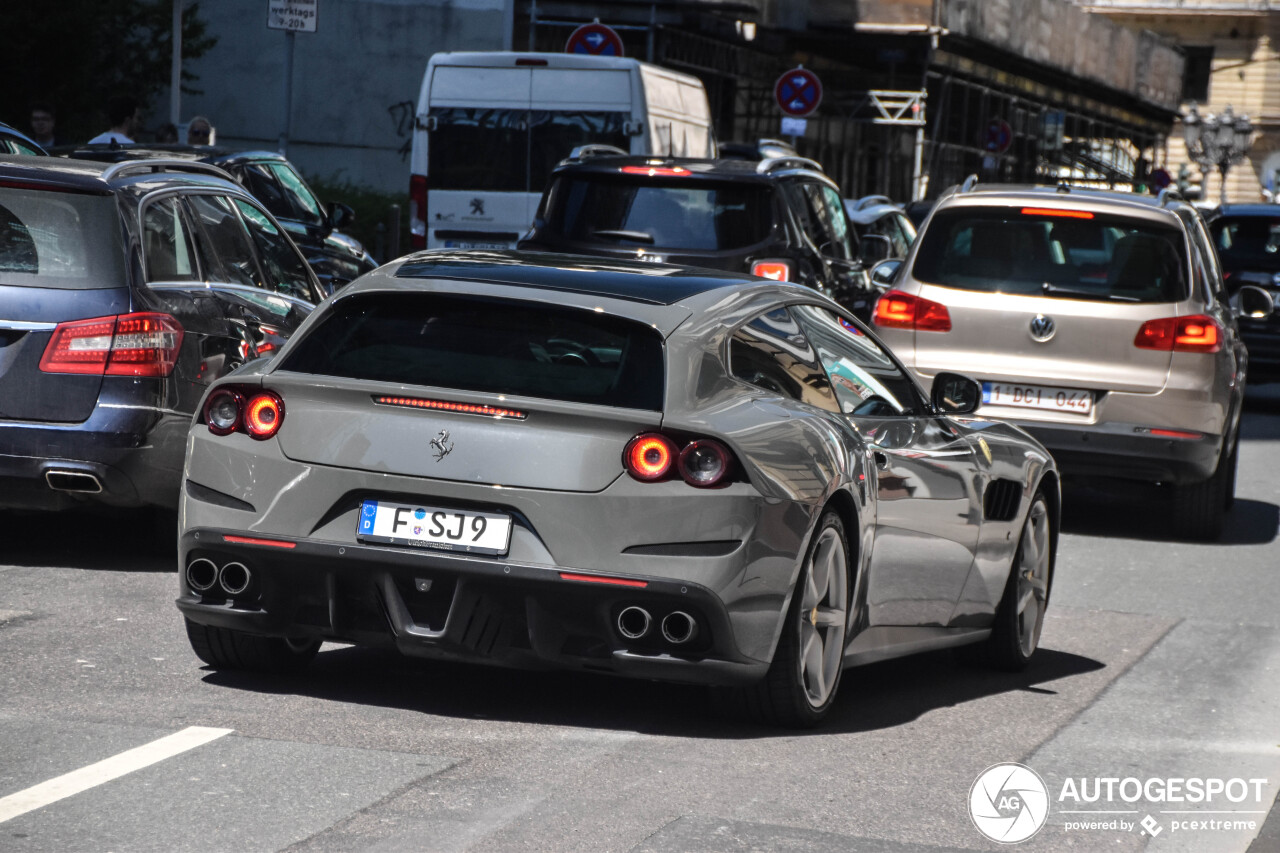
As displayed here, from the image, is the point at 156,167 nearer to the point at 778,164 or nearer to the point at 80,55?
the point at 778,164

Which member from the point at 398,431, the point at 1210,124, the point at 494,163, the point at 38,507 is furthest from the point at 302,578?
the point at 1210,124

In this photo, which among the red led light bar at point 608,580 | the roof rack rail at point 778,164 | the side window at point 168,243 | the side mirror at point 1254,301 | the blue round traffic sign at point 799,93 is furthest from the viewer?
the blue round traffic sign at point 799,93

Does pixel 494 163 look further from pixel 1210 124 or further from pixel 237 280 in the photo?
pixel 1210 124

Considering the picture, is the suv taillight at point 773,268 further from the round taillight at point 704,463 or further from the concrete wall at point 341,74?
the concrete wall at point 341,74

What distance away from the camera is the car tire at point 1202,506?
11.7 metres

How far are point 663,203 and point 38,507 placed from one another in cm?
609

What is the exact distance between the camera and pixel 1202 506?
11781mm

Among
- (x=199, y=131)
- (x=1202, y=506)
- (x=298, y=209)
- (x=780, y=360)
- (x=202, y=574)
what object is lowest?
(x=1202, y=506)

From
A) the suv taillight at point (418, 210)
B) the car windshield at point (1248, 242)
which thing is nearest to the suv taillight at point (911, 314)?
the suv taillight at point (418, 210)

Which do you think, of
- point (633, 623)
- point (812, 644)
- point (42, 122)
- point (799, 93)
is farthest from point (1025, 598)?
point (799, 93)

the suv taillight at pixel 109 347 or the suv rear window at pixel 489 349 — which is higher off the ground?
the suv rear window at pixel 489 349

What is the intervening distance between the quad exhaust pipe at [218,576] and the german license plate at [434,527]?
406mm

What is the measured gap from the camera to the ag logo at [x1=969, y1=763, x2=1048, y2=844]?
5.27 m

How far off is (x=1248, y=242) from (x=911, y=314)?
1069 centimetres
